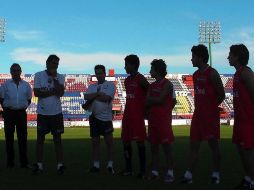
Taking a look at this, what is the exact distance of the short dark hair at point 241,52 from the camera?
6.83m

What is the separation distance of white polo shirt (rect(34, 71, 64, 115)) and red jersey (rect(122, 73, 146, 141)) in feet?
4.29

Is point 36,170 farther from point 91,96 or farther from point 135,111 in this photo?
point 135,111

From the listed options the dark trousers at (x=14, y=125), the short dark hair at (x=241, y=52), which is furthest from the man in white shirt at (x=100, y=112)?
the short dark hair at (x=241, y=52)

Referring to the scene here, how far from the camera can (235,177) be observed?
322 inches

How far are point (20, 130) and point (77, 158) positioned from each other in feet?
7.15

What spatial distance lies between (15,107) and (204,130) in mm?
4541

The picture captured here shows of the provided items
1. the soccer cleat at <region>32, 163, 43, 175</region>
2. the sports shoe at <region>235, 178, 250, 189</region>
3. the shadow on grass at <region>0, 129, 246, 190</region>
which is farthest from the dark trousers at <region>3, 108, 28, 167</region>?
the sports shoe at <region>235, 178, 250, 189</region>

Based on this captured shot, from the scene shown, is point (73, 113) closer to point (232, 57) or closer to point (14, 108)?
point (14, 108)

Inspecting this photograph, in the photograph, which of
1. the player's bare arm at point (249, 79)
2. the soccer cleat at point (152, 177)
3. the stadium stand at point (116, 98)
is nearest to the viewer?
the player's bare arm at point (249, 79)

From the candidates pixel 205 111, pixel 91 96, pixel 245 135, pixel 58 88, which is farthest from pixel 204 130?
pixel 58 88

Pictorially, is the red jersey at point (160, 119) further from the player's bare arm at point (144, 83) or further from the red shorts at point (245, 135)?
the red shorts at point (245, 135)

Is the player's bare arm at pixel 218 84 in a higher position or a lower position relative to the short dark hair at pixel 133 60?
lower

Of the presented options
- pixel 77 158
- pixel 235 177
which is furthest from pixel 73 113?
pixel 235 177

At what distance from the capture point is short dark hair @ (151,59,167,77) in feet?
26.3
